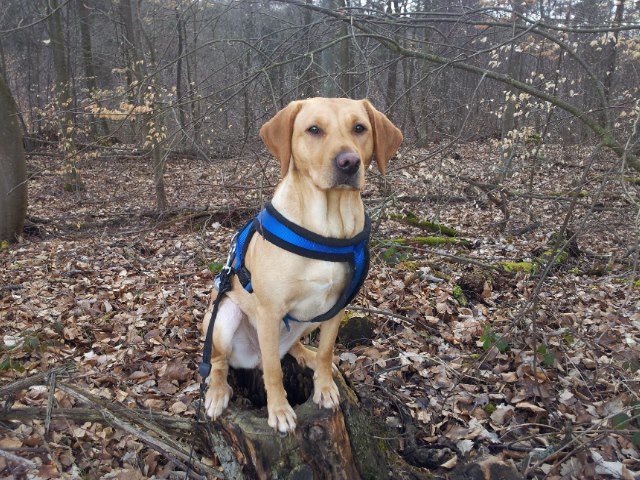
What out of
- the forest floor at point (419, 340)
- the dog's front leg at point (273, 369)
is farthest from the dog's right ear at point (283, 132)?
the forest floor at point (419, 340)

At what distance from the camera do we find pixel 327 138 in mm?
2479

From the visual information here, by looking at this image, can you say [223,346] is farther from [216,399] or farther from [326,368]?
[326,368]

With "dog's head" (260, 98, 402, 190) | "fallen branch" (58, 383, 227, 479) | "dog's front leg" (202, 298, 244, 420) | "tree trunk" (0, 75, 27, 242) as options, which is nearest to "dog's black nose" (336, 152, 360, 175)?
"dog's head" (260, 98, 402, 190)

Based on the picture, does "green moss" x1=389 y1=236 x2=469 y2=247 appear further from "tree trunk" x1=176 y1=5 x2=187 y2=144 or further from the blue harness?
the blue harness

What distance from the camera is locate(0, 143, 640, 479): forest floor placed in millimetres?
3053

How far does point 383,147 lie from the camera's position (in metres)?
2.75

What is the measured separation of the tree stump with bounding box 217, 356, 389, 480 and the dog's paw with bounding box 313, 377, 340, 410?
34 mm

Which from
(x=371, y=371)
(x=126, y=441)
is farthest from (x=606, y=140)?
(x=126, y=441)

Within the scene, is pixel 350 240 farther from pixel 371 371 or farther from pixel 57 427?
pixel 57 427

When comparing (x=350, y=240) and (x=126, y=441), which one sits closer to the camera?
(x=350, y=240)

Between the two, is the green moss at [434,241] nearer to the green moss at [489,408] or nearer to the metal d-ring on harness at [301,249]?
the green moss at [489,408]

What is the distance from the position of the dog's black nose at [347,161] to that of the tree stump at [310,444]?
1.25m

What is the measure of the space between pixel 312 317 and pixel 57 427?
2032 mm

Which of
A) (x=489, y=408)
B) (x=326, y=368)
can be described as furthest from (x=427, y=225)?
(x=326, y=368)
